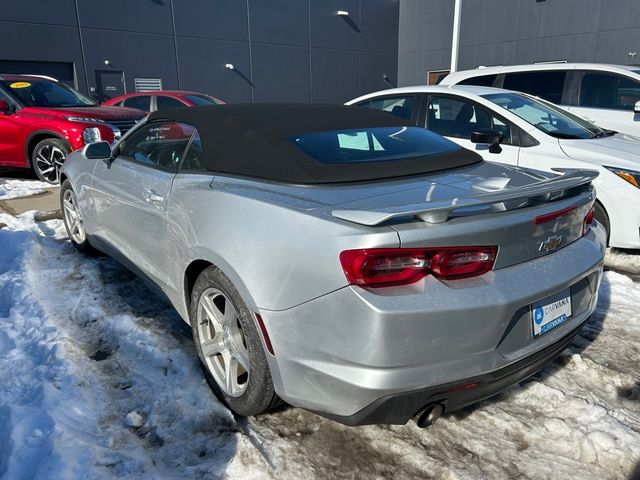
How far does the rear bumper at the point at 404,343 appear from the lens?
189cm

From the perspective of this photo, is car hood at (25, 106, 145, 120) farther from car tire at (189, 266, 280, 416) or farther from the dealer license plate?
the dealer license plate

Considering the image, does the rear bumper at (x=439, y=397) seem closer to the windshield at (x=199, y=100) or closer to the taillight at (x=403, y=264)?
the taillight at (x=403, y=264)

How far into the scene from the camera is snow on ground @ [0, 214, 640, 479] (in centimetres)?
223

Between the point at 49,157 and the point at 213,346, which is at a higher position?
the point at 49,157

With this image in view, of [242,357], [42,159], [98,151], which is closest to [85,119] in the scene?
[42,159]

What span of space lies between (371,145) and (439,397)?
1.57 m

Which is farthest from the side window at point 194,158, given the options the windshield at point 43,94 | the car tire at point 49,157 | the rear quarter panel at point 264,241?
the windshield at point 43,94

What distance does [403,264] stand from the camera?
1.93 meters

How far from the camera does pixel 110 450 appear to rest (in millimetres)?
2293

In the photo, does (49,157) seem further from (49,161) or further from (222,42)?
(222,42)

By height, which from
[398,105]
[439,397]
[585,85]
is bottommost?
[439,397]

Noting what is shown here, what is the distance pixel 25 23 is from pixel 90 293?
1442 centimetres

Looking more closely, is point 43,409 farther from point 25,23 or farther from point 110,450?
point 25,23

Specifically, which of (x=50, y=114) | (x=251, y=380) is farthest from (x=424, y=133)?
(x=50, y=114)
